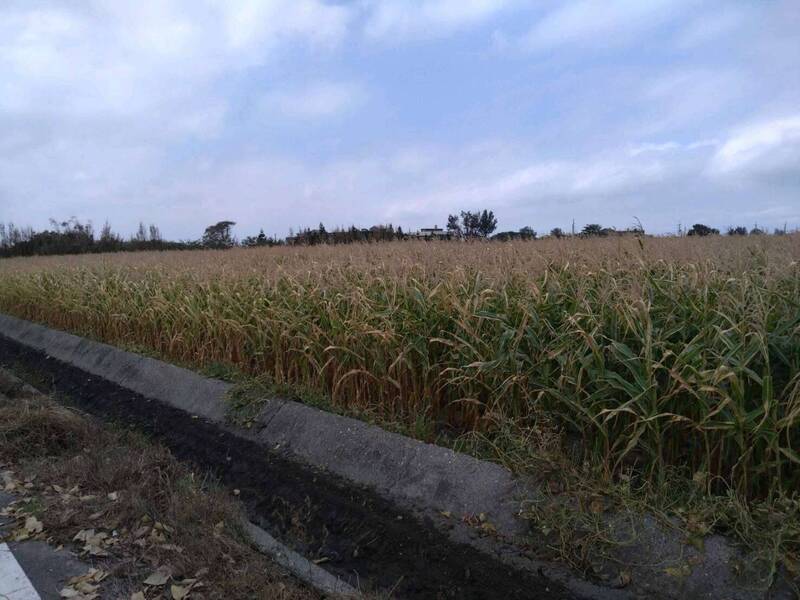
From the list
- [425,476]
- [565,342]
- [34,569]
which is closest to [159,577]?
[34,569]

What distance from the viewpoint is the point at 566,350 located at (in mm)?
3688

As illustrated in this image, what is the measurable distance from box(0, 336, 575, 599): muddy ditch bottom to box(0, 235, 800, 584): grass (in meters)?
0.64

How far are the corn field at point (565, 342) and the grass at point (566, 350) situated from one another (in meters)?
0.02

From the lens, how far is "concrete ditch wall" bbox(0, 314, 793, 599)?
2.71 meters

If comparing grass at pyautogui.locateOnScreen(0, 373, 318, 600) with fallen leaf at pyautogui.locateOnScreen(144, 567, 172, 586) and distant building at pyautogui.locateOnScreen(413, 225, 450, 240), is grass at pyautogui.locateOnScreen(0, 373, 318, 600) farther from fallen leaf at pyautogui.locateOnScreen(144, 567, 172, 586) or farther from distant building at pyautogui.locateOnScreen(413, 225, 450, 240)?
distant building at pyautogui.locateOnScreen(413, 225, 450, 240)

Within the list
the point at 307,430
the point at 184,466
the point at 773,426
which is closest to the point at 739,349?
the point at 773,426

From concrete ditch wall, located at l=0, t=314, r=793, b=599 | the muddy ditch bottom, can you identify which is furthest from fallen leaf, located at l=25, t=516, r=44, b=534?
concrete ditch wall, located at l=0, t=314, r=793, b=599

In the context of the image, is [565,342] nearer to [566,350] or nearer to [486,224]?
[566,350]

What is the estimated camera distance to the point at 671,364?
342 cm

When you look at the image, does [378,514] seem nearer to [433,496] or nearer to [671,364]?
[433,496]

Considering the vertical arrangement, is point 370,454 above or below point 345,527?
above

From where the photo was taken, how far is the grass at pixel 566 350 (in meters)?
3.07

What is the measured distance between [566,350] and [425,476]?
1166mm

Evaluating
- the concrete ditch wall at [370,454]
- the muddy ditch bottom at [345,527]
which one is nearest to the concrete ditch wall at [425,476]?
the concrete ditch wall at [370,454]
